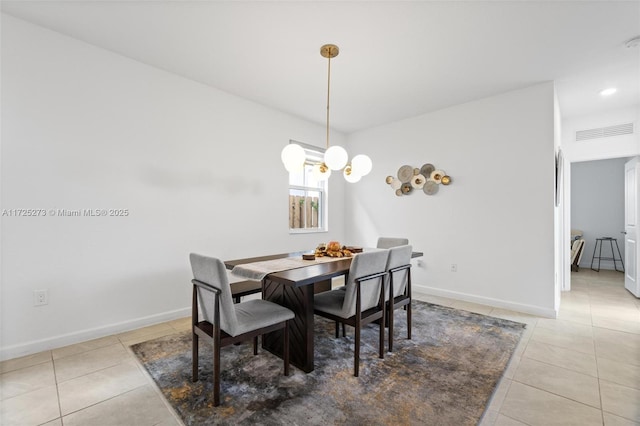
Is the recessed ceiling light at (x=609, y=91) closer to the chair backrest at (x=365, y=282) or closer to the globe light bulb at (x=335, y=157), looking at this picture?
the globe light bulb at (x=335, y=157)

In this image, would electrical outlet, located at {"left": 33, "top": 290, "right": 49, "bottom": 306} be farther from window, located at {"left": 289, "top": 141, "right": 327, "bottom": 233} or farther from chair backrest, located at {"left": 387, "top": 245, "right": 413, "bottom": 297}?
chair backrest, located at {"left": 387, "top": 245, "right": 413, "bottom": 297}

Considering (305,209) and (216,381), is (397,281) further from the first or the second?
(305,209)

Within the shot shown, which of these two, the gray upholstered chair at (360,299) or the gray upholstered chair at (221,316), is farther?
the gray upholstered chair at (360,299)

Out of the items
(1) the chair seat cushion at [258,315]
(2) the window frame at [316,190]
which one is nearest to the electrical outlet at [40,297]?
(1) the chair seat cushion at [258,315]

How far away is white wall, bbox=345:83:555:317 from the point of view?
3.27m

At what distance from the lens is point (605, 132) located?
3969 mm

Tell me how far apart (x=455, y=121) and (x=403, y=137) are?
2.61 ft

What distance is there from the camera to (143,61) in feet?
9.34

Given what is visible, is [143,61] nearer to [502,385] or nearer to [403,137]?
[403,137]

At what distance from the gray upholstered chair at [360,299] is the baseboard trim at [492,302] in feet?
7.00

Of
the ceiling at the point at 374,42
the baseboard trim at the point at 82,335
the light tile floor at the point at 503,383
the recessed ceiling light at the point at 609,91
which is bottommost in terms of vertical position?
the light tile floor at the point at 503,383

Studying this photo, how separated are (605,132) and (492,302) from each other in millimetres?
2913

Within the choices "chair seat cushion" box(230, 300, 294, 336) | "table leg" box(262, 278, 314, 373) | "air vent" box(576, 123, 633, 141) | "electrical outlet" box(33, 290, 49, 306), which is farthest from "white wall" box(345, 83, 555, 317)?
"electrical outlet" box(33, 290, 49, 306)

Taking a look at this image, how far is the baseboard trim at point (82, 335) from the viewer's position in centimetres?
222
